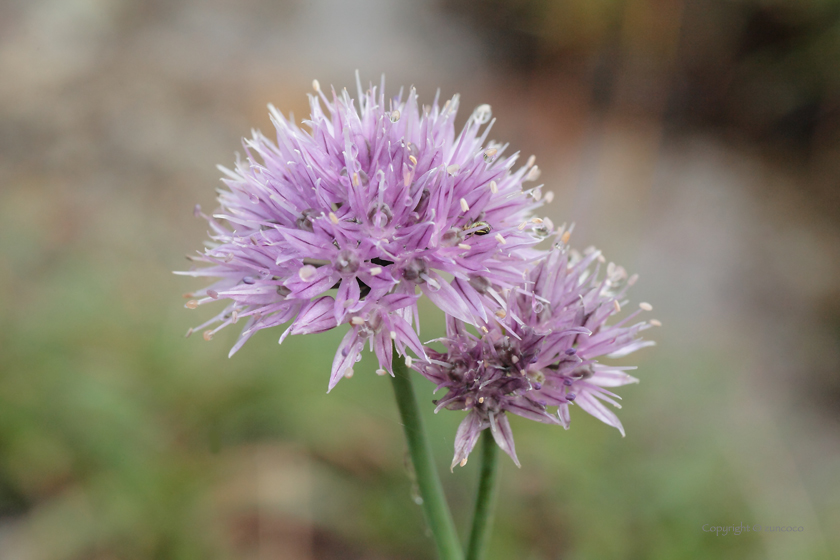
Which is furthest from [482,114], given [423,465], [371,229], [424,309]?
[424,309]

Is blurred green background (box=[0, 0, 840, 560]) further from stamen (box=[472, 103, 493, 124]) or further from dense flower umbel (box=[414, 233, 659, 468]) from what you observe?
stamen (box=[472, 103, 493, 124])

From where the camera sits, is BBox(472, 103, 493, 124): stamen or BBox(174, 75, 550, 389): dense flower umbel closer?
BBox(174, 75, 550, 389): dense flower umbel

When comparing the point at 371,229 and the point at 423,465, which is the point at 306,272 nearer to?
the point at 371,229

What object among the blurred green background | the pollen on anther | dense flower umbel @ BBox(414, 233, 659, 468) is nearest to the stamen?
dense flower umbel @ BBox(414, 233, 659, 468)

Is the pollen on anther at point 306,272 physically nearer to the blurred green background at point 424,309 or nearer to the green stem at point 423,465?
the green stem at point 423,465

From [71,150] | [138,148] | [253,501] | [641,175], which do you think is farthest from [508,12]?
[253,501]

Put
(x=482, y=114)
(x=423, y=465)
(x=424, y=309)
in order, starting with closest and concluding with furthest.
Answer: (x=423, y=465), (x=482, y=114), (x=424, y=309)

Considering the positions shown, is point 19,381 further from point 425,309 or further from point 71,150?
point 71,150
